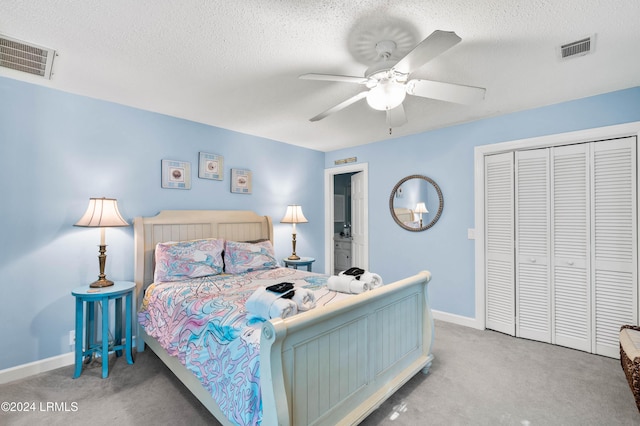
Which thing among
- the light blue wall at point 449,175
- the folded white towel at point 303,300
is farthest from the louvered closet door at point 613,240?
the folded white towel at point 303,300

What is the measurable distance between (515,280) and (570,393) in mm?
1233

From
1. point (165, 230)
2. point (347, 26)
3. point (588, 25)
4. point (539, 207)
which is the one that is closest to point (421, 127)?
point (539, 207)

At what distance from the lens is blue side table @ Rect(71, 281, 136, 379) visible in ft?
7.89

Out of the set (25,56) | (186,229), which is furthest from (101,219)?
(25,56)

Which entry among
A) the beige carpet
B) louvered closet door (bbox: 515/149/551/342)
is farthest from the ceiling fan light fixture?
louvered closet door (bbox: 515/149/551/342)

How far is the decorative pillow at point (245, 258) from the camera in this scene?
10.5 feet

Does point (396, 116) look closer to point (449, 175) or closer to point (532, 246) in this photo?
point (449, 175)

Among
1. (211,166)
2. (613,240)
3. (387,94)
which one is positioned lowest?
(613,240)

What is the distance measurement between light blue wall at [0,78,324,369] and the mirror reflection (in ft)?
8.61

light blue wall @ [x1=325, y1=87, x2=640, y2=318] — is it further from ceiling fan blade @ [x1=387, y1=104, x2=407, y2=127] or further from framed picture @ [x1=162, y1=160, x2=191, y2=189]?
framed picture @ [x1=162, y1=160, x2=191, y2=189]

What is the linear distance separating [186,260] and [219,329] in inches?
51.9

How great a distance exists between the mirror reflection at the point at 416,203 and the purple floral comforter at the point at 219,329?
65.1 inches

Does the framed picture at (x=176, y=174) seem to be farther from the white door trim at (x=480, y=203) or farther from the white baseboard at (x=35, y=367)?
the white door trim at (x=480, y=203)

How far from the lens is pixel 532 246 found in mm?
3139
